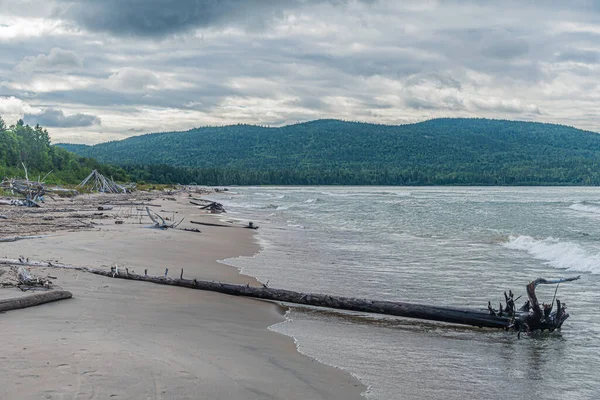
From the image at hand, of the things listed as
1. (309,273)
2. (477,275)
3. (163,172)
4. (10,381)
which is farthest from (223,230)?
(163,172)

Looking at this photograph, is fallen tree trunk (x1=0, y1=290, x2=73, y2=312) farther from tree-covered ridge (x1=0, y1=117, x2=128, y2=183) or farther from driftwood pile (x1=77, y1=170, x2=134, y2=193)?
tree-covered ridge (x1=0, y1=117, x2=128, y2=183)

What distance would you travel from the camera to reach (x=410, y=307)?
9156mm

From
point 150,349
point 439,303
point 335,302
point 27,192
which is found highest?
point 27,192

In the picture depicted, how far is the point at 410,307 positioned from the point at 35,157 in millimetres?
74209

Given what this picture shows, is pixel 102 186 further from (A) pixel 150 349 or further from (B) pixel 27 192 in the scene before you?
(A) pixel 150 349

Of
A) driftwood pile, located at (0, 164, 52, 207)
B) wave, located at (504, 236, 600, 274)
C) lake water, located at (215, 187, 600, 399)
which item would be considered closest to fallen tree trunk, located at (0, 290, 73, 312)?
lake water, located at (215, 187, 600, 399)

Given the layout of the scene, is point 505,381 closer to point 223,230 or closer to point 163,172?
point 223,230

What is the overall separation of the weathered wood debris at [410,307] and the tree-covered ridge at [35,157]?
180ft

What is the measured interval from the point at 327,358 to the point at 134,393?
2.90m

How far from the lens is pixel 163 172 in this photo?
137 meters

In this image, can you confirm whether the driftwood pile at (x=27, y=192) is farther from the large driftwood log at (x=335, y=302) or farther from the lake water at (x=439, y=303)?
the large driftwood log at (x=335, y=302)

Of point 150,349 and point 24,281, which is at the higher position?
point 24,281

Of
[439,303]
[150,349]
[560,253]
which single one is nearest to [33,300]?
[150,349]

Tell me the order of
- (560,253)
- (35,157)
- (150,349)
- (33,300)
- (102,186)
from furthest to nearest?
(35,157), (102,186), (560,253), (33,300), (150,349)
